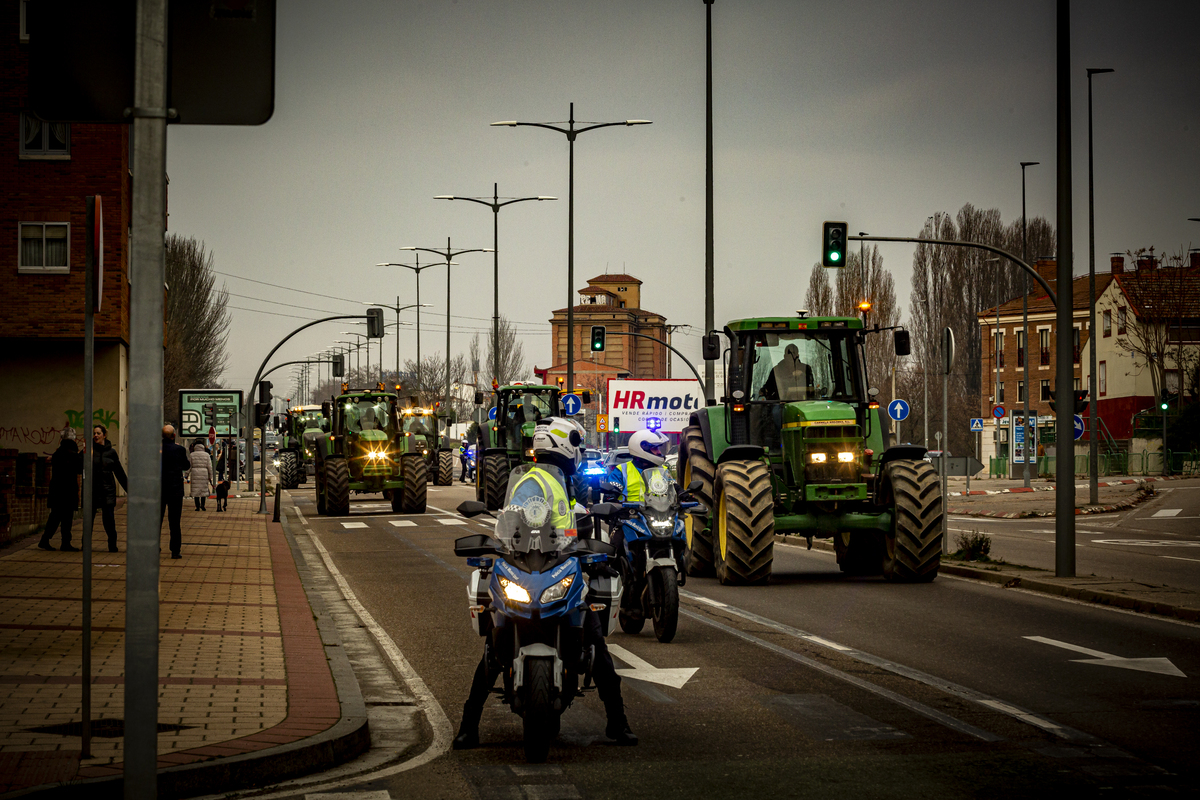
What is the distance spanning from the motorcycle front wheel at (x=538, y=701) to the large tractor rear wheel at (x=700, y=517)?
1022 cm

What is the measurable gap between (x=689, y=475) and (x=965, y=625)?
627 cm

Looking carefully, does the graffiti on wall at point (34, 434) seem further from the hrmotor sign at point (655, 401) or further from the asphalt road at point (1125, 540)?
the asphalt road at point (1125, 540)

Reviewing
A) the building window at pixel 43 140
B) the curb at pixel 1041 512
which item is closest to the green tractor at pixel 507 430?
the curb at pixel 1041 512

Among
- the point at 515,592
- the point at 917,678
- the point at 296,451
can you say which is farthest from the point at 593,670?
the point at 296,451

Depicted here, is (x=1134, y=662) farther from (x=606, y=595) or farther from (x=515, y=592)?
(x=515, y=592)

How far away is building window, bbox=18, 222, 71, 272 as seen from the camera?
120 feet

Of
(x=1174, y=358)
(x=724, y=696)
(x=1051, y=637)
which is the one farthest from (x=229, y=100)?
(x=1174, y=358)

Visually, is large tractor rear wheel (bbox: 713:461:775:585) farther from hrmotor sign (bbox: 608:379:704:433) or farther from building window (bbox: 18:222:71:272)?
hrmotor sign (bbox: 608:379:704:433)

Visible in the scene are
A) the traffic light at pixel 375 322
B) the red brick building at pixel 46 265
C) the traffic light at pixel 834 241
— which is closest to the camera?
the traffic light at pixel 834 241

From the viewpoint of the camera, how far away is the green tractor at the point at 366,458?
34125 mm

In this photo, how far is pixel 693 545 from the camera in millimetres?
17750

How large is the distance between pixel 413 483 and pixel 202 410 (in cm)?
1230

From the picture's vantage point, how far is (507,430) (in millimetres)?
34719

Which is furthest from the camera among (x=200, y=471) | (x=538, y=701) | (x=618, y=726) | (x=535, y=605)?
(x=200, y=471)
